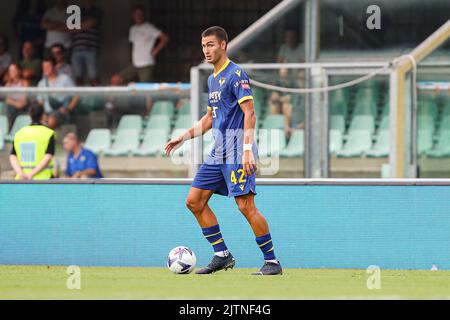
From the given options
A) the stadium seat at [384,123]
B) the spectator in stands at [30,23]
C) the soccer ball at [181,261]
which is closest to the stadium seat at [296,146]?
the stadium seat at [384,123]

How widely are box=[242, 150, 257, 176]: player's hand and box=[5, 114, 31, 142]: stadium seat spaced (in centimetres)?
555

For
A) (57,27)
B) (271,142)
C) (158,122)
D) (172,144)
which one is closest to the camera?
(172,144)

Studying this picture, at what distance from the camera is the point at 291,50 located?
15.2 meters

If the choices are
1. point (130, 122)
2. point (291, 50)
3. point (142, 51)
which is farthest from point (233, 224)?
point (142, 51)

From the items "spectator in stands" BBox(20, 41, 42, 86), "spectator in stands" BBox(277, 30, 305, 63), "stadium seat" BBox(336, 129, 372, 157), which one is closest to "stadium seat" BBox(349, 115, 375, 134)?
"stadium seat" BBox(336, 129, 372, 157)

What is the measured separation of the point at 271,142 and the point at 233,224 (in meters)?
1.81

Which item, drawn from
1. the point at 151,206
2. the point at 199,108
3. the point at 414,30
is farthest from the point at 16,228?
the point at 414,30

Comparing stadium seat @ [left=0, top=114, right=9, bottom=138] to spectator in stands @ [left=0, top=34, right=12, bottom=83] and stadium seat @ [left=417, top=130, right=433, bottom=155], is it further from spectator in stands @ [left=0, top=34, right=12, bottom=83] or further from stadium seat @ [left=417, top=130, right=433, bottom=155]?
stadium seat @ [left=417, top=130, right=433, bottom=155]

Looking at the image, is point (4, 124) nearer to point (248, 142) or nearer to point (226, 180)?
point (226, 180)

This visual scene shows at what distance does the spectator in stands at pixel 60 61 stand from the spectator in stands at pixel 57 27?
0.38 metres

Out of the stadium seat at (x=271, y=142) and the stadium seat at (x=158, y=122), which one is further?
the stadium seat at (x=158, y=122)

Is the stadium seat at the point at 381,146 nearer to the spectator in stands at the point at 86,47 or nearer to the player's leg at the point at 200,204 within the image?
the player's leg at the point at 200,204

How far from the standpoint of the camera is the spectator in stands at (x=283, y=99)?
48.2 feet

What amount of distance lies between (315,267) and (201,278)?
2307 millimetres
